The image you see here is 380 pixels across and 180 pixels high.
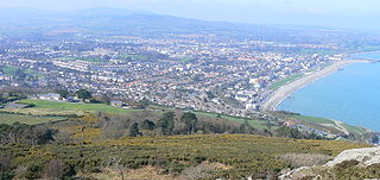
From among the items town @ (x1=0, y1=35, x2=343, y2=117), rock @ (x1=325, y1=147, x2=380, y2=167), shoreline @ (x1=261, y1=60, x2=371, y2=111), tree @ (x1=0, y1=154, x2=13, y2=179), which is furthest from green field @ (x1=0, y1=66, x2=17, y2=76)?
rock @ (x1=325, y1=147, x2=380, y2=167)

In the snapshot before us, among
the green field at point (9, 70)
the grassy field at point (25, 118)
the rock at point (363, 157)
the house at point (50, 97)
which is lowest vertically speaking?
the green field at point (9, 70)

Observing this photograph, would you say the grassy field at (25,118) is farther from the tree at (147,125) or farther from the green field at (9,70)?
the green field at (9,70)

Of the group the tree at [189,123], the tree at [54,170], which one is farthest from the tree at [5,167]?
the tree at [189,123]

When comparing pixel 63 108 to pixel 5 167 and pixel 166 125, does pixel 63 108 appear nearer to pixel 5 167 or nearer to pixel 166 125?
pixel 166 125

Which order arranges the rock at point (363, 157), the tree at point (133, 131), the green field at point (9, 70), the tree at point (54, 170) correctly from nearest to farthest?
the rock at point (363, 157) < the tree at point (54, 170) < the tree at point (133, 131) < the green field at point (9, 70)

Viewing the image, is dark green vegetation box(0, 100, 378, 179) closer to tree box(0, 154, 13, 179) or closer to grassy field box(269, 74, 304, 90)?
tree box(0, 154, 13, 179)

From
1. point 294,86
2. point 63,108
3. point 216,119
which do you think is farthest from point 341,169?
point 294,86

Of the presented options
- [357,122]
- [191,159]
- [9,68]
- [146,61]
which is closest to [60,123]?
[191,159]
